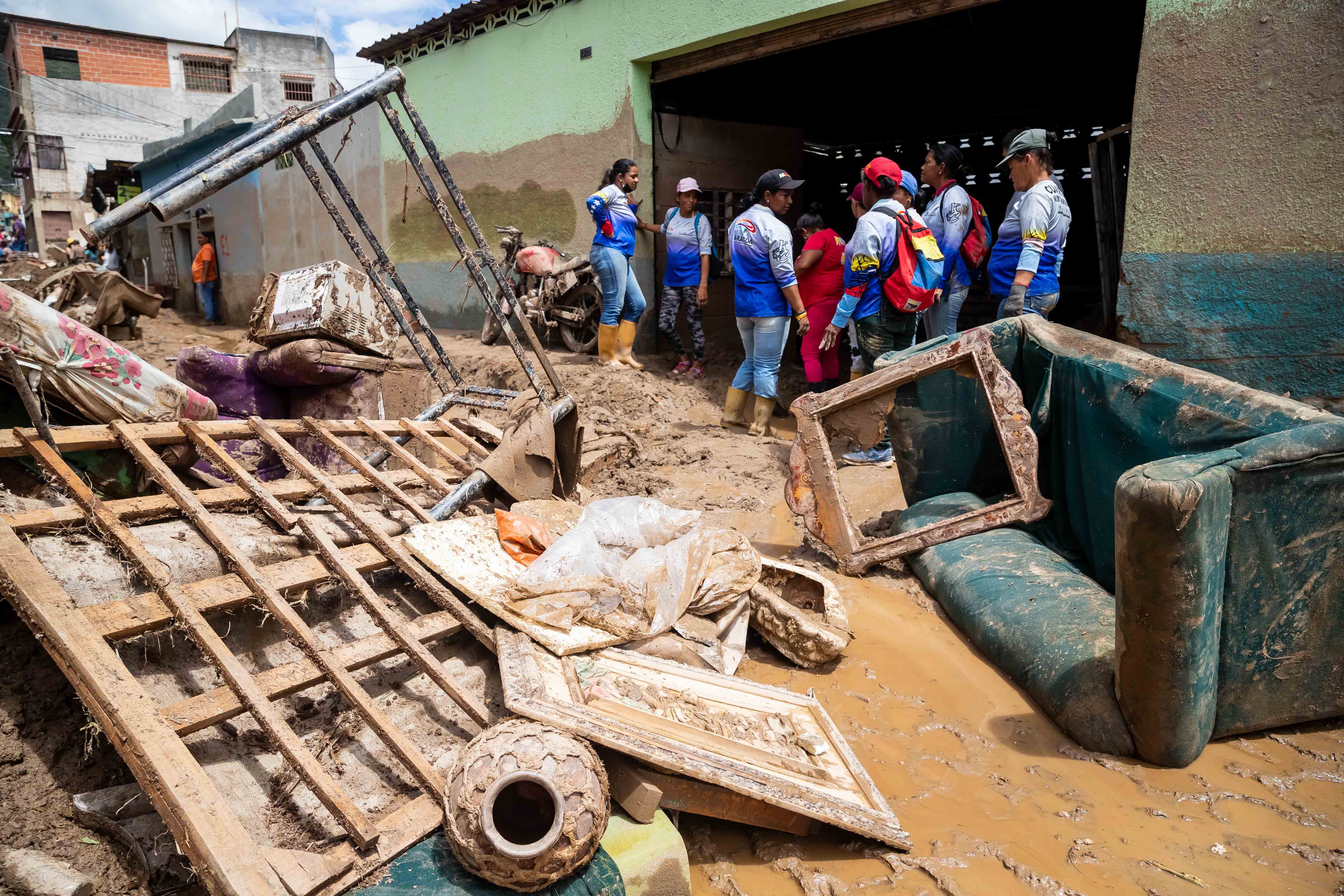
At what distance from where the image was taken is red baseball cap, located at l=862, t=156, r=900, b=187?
202 inches

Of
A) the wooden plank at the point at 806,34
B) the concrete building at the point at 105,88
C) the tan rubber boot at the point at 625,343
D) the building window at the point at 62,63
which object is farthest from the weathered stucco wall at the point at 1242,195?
the building window at the point at 62,63

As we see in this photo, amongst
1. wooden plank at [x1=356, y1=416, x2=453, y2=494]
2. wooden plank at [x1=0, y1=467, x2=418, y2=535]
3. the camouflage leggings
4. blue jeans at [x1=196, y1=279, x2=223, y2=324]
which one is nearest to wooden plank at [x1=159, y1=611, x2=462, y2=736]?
wooden plank at [x1=0, y1=467, x2=418, y2=535]

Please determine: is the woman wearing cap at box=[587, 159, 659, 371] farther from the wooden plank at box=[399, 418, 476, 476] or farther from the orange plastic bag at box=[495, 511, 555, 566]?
the orange plastic bag at box=[495, 511, 555, 566]

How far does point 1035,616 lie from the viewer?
2.87 m

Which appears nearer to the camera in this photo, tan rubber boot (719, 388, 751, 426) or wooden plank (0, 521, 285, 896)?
wooden plank (0, 521, 285, 896)

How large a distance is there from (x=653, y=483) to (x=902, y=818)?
10.3 ft

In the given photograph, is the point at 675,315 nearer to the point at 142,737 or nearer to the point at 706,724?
the point at 706,724

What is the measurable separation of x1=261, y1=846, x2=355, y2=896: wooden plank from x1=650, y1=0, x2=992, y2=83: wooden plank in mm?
6167

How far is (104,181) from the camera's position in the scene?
20.8 meters

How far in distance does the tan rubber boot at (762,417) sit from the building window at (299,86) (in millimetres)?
24388

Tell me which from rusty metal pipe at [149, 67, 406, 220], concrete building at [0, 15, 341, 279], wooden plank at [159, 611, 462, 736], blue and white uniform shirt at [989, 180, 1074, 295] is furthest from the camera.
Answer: concrete building at [0, 15, 341, 279]

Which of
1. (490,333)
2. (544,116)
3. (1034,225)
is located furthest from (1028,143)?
(490,333)

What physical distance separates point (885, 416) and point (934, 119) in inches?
371

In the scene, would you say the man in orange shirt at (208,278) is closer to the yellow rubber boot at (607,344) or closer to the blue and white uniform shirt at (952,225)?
the yellow rubber boot at (607,344)
